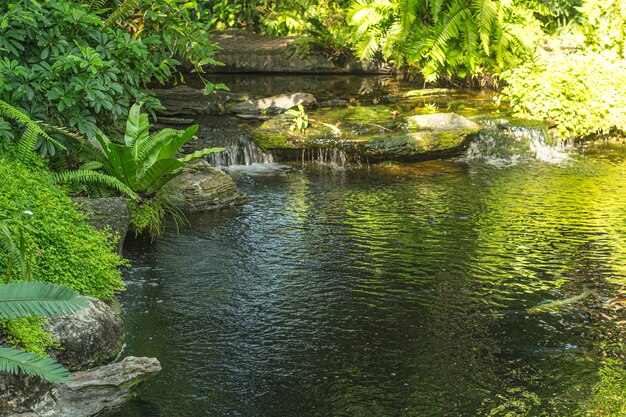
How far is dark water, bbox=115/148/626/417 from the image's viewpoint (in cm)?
570

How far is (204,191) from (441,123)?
16.5ft

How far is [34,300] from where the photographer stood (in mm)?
4277

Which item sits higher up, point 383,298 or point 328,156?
point 328,156

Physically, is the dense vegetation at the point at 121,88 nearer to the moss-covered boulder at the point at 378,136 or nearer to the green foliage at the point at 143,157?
the green foliage at the point at 143,157

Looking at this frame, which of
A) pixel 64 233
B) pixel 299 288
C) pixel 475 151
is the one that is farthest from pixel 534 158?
pixel 64 233

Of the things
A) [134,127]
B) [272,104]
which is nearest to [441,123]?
[272,104]

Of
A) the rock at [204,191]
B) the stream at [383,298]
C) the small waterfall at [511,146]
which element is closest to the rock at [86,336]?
the stream at [383,298]

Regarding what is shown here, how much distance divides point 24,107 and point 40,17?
90 cm

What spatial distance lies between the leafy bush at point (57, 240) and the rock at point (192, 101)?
8.55m

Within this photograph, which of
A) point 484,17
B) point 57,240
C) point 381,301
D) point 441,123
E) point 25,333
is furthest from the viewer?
point 484,17

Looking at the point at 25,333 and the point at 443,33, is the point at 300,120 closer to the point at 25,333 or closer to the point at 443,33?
the point at 443,33

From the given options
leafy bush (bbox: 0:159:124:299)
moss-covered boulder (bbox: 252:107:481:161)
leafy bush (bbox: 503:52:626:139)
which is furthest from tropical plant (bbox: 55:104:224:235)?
leafy bush (bbox: 503:52:626:139)

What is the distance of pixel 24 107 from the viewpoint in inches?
316

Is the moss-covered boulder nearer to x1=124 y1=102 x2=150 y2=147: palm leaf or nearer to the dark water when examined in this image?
the dark water
